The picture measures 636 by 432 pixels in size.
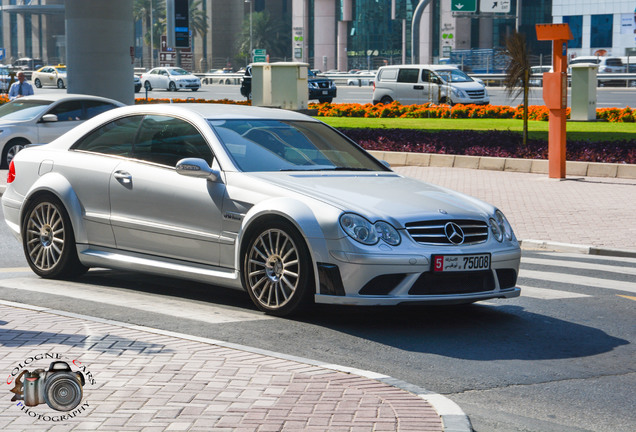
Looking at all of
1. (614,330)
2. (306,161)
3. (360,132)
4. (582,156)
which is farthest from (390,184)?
(360,132)

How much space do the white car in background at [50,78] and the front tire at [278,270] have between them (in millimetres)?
63160

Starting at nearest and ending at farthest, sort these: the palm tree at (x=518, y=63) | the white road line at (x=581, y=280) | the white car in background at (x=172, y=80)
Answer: the white road line at (x=581, y=280) < the palm tree at (x=518, y=63) < the white car in background at (x=172, y=80)

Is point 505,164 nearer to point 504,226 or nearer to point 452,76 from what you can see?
point 504,226

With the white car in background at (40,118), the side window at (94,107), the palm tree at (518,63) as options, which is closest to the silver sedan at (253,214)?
the white car in background at (40,118)

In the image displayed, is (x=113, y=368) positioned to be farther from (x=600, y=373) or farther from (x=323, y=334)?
(x=600, y=373)

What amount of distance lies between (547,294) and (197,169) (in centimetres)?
313

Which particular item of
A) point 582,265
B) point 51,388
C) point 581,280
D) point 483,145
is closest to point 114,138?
point 51,388

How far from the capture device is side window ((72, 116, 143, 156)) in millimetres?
8352

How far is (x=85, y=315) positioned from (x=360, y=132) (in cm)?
1699

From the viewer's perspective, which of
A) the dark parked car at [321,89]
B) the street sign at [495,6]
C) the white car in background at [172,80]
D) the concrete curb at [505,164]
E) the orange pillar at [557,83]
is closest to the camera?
the orange pillar at [557,83]

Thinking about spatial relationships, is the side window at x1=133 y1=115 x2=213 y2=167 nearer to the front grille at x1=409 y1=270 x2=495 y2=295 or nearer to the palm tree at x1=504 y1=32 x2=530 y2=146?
the front grille at x1=409 y1=270 x2=495 y2=295

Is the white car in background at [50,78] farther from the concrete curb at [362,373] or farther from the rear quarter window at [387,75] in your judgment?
the concrete curb at [362,373]

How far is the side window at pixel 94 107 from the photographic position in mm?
19947

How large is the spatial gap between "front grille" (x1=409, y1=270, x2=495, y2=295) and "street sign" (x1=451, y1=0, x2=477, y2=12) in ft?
185
